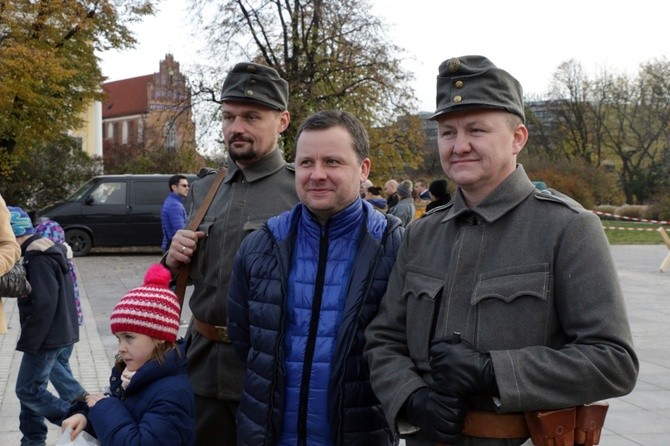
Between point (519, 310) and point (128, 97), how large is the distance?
105053 mm

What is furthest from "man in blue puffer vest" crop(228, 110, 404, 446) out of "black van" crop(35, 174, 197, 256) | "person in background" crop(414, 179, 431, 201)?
"black van" crop(35, 174, 197, 256)

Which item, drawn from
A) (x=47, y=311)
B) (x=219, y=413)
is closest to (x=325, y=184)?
(x=219, y=413)

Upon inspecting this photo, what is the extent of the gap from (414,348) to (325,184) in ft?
2.19

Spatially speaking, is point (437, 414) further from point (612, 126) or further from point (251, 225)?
point (612, 126)

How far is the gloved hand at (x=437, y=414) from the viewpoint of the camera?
7.04 feet

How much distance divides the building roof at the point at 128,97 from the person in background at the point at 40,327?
95299mm

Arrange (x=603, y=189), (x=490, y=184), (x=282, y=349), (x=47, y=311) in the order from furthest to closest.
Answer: (x=603, y=189) → (x=47, y=311) → (x=282, y=349) → (x=490, y=184)

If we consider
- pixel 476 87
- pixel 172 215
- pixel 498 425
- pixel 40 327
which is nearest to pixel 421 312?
pixel 498 425

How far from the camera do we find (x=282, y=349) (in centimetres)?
272

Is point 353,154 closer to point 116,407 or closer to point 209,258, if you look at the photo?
point 209,258

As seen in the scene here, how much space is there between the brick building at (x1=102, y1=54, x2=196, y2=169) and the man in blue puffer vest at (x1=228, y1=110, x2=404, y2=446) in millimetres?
19376

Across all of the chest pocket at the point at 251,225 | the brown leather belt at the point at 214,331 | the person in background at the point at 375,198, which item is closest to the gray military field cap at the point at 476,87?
the chest pocket at the point at 251,225

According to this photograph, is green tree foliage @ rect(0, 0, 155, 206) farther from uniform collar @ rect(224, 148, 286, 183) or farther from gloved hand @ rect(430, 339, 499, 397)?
gloved hand @ rect(430, 339, 499, 397)

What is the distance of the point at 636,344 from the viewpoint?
943cm
